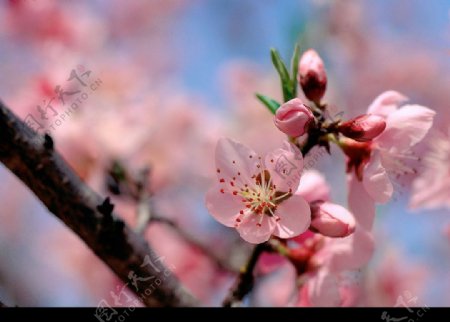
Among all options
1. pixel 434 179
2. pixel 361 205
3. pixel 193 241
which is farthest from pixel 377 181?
pixel 193 241

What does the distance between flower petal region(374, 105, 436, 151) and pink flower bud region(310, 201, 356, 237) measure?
0.21 meters

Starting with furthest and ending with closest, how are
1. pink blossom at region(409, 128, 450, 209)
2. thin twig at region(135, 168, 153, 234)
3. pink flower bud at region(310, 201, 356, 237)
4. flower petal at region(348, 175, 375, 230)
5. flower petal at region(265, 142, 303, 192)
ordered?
thin twig at region(135, 168, 153, 234), pink blossom at region(409, 128, 450, 209), flower petal at region(348, 175, 375, 230), pink flower bud at region(310, 201, 356, 237), flower petal at region(265, 142, 303, 192)

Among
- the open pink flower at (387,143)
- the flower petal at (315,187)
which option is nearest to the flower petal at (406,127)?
the open pink flower at (387,143)

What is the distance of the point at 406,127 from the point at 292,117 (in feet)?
1.10

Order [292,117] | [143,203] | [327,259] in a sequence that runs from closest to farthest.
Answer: [292,117] < [327,259] < [143,203]

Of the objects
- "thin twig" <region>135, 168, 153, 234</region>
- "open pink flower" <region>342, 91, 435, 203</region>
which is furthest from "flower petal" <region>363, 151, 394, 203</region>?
"thin twig" <region>135, 168, 153, 234</region>

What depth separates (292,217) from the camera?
127cm

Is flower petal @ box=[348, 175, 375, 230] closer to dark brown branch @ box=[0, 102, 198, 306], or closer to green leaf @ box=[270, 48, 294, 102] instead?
green leaf @ box=[270, 48, 294, 102]

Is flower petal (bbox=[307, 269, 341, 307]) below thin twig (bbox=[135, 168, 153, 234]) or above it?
below

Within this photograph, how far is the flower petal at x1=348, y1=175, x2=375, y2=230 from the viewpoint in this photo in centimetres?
141

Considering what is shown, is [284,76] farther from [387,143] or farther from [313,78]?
[387,143]
